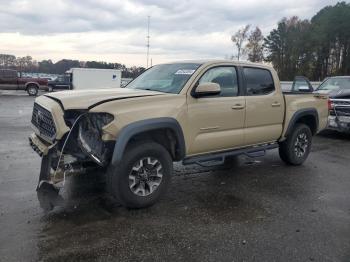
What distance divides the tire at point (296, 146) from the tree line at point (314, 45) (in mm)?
53926

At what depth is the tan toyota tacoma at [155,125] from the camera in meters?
4.60

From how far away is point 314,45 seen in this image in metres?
60.8

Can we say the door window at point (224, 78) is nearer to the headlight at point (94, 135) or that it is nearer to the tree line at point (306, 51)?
the headlight at point (94, 135)

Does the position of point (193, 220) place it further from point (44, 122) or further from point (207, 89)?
point (44, 122)

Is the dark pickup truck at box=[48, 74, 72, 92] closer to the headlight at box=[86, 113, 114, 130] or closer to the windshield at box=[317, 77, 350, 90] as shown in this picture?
the windshield at box=[317, 77, 350, 90]

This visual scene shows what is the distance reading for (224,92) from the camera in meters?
5.88

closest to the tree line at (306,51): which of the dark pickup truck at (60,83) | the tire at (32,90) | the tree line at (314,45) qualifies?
the tree line at (314,45)

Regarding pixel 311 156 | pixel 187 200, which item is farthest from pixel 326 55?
pixel 187 200

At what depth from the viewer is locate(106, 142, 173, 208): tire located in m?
4.62

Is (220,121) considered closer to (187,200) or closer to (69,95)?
(187,200)

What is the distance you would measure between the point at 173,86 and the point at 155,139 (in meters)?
0.83

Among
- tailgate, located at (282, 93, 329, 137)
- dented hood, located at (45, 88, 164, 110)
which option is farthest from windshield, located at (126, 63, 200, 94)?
tailgate, located at (282, 93, 329, 137)

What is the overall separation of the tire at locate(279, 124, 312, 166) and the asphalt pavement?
54 centimetres

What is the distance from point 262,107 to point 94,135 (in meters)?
2.99
